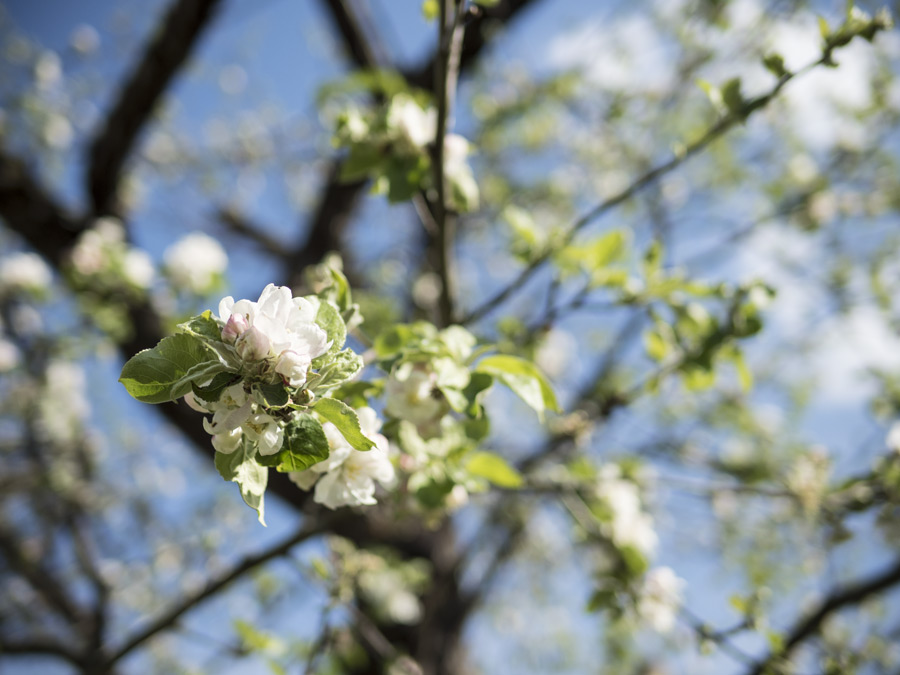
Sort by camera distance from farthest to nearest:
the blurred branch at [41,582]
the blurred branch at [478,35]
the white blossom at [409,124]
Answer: the blurred branch at [41,582] → the blurred branch at [478,35] → the white blossom at [409,124]

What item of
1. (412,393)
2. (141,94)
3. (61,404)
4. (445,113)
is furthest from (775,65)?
(61,404)

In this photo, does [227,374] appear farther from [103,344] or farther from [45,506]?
[45,506]

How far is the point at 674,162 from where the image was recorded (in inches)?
46.3

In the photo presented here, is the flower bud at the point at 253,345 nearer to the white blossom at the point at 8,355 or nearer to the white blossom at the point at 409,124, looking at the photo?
the white blossom at the point at 409,124

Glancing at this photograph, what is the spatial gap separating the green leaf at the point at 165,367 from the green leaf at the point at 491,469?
60 cm

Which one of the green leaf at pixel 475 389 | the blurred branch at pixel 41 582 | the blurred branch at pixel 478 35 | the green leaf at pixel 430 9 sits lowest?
the blurred branch at pixel 41 582

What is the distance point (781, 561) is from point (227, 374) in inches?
177

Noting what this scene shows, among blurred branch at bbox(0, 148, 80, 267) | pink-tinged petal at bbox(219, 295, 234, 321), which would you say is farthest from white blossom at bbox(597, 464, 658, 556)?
blurred branch at bbox(0, 148, 80, 267)

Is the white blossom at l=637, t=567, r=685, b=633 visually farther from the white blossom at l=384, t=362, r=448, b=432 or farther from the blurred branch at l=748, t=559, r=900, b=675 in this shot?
the white blossom at l=384, t=362, r=448, b=432

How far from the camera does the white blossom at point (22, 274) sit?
3645mm

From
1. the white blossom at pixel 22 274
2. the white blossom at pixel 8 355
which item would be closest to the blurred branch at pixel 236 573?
the white blossom at pixel 22 274

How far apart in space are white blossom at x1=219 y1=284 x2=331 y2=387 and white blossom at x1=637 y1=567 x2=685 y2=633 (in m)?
1.43

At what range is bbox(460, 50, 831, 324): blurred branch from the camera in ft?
3.46

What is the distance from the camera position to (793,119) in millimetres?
4137
